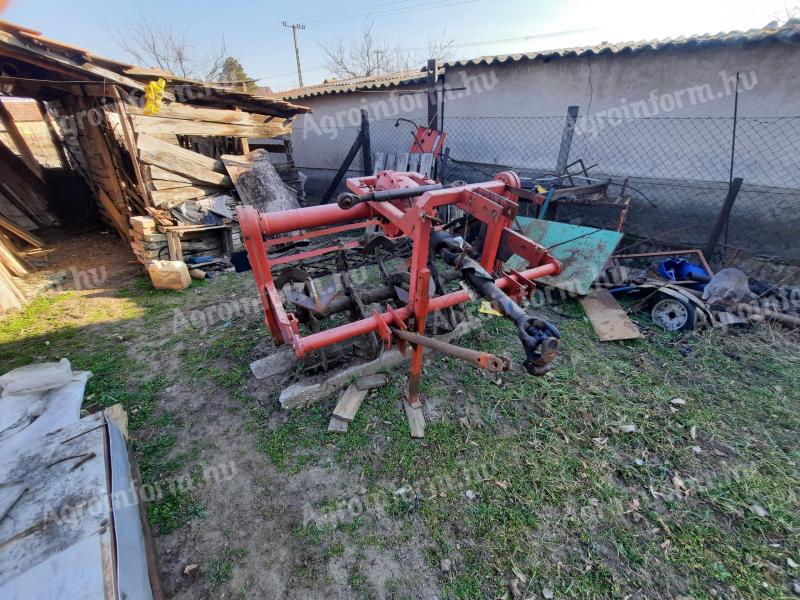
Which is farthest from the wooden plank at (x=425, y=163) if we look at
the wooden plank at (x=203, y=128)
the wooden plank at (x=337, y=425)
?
the wooden plank at (x=337, y=425)

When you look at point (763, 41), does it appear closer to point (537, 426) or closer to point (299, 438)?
point (537, 426)

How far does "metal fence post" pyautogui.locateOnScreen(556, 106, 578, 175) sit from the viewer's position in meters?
5.52

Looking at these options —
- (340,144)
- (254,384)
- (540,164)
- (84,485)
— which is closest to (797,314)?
(540,164)

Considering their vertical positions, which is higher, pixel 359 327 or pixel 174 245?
pixel 359 327

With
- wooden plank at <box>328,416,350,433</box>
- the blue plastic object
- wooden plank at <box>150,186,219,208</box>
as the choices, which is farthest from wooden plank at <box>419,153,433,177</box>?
wooden plank at <box>328,416,350,433</box>

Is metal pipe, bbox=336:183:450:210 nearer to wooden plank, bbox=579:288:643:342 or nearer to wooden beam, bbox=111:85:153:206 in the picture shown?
wooden plank, bbox=579:288:643:342

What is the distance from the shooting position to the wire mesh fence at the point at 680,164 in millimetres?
4863

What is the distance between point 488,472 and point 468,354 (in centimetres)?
112

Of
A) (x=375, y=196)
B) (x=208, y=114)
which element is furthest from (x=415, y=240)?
(x=208, y=114)

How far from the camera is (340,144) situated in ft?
29.9

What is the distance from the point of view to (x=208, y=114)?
18.7ft

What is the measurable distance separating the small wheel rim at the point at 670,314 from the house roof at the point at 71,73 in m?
6.87

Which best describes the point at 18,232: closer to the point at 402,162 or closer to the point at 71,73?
the point at 71,73

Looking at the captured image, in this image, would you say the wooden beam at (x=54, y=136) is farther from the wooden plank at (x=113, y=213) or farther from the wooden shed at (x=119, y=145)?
the wooden plank at (x=113, y=213)
